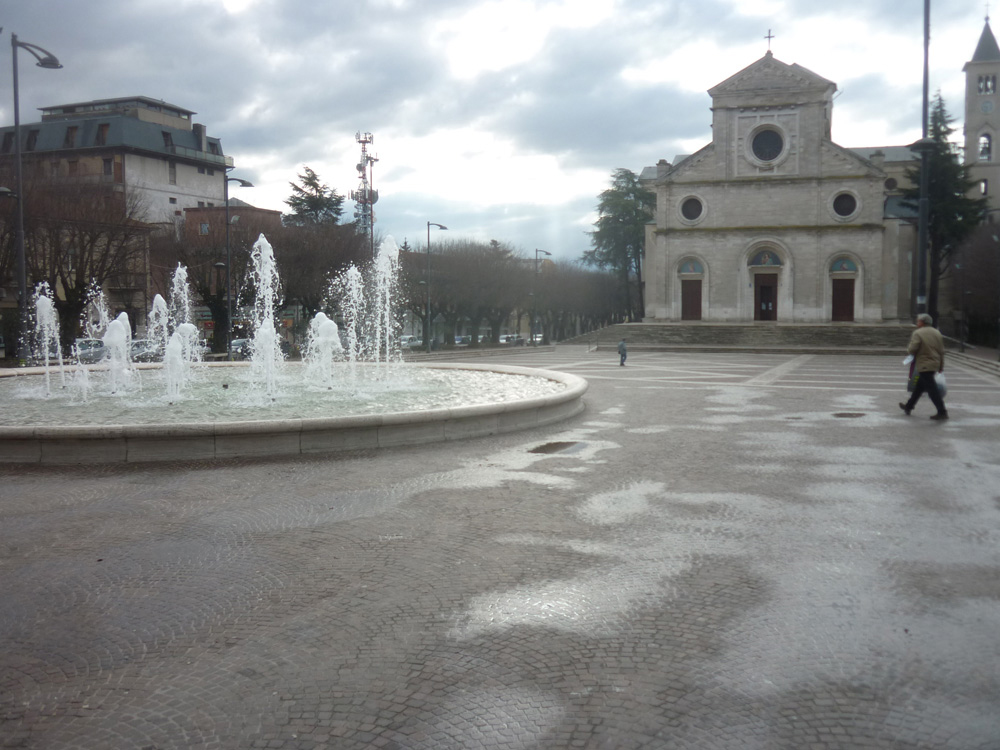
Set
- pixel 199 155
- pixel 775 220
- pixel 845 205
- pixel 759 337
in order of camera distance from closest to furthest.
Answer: pixel 759 337 → pixel 845 205 → pixel 775 220 → pixel 199 155

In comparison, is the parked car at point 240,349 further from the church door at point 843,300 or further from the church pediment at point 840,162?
the church pediment at point 840,162

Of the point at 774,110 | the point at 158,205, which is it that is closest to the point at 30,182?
the point at 158,205

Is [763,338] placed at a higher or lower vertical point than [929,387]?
higher

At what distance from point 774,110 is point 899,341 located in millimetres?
16978

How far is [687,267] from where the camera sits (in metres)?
54.1

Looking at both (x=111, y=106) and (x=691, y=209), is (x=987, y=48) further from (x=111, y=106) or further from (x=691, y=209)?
(x=111, y=106)

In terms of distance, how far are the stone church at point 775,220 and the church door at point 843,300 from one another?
6cm

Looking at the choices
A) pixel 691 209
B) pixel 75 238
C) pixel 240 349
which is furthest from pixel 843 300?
pixel 75 238

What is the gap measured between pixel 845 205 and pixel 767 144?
20.2ft

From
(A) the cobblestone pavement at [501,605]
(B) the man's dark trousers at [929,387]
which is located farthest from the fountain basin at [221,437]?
(B) the man's dark trousers at [929,387]

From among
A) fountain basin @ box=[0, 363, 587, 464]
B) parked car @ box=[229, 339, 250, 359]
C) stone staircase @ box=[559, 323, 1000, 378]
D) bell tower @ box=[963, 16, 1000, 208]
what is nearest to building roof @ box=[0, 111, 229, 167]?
parked car @ box=[229, 339, 250, 359]

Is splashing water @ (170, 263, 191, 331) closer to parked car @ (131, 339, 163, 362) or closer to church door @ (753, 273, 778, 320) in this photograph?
parked car @ (131, 339, 163, 362)

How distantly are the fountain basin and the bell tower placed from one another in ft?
245

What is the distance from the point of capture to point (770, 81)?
51688 millimetres
